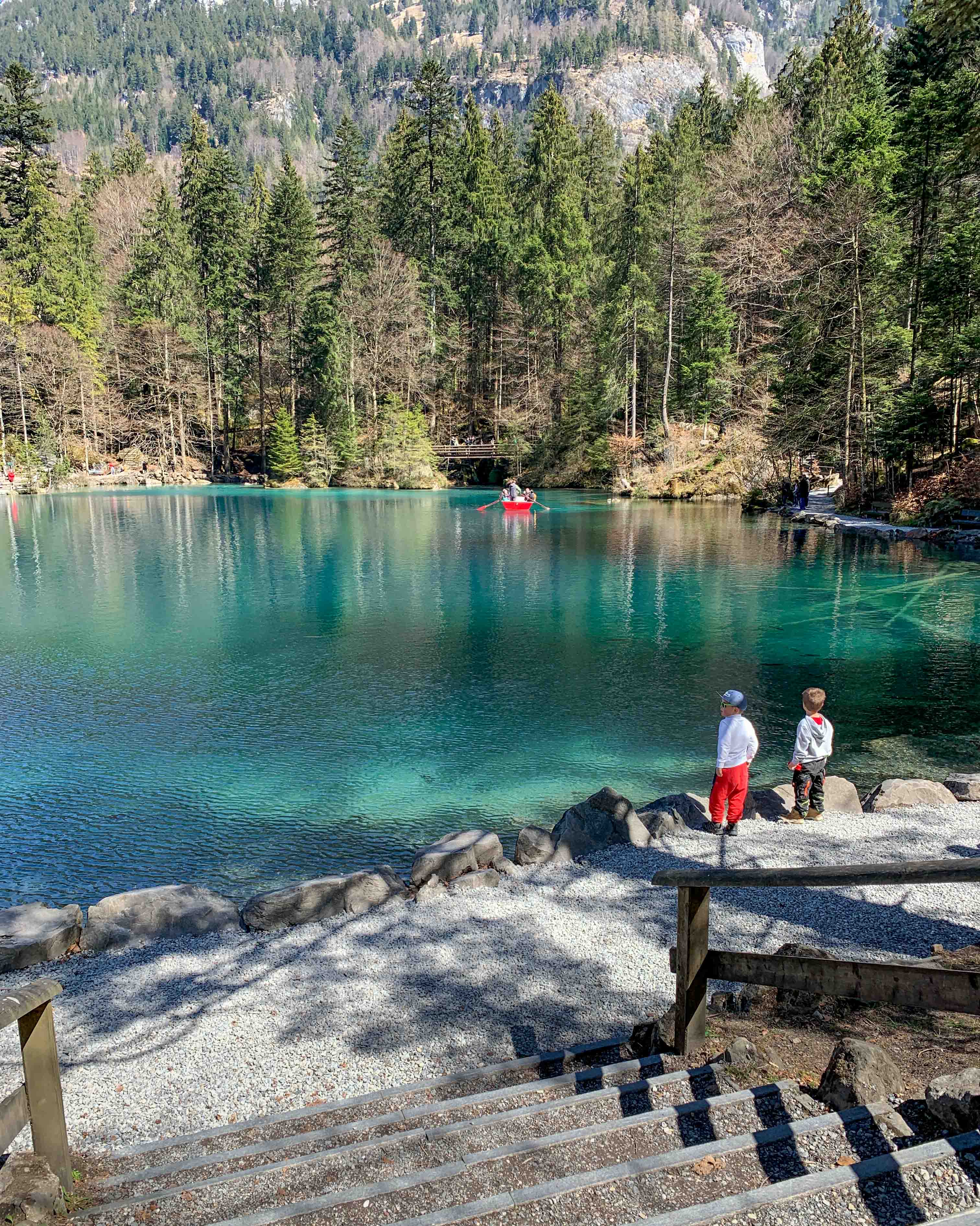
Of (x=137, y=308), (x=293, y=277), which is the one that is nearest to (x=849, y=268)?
(x=293, y=277)

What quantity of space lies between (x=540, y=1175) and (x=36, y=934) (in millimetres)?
5040

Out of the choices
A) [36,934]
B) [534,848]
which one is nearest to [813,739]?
[534,848]

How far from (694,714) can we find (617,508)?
31206 millimetres

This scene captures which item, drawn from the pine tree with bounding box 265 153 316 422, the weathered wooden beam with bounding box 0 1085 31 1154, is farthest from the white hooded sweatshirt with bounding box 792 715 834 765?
the pine tree with bounding box 265 153 316 422

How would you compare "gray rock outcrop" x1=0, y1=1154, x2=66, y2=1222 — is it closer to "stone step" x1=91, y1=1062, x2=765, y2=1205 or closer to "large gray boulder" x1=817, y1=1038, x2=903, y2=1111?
"stone step" x1=91, y1=1062, x2=765, y2=1205

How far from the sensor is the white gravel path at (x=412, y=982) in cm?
438

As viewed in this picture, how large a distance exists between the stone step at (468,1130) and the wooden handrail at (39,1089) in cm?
34

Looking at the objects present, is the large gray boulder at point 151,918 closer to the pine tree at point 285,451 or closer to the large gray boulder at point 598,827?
the large gray boulder at point 598,827

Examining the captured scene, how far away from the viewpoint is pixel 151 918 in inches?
260

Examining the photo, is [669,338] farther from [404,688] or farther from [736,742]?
[736,742]

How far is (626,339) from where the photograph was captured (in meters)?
50.2

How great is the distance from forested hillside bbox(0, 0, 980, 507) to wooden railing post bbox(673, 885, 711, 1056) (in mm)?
35060

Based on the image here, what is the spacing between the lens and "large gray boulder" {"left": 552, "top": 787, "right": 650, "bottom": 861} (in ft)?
25.9

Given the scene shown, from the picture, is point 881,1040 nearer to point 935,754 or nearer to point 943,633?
point 935,754
